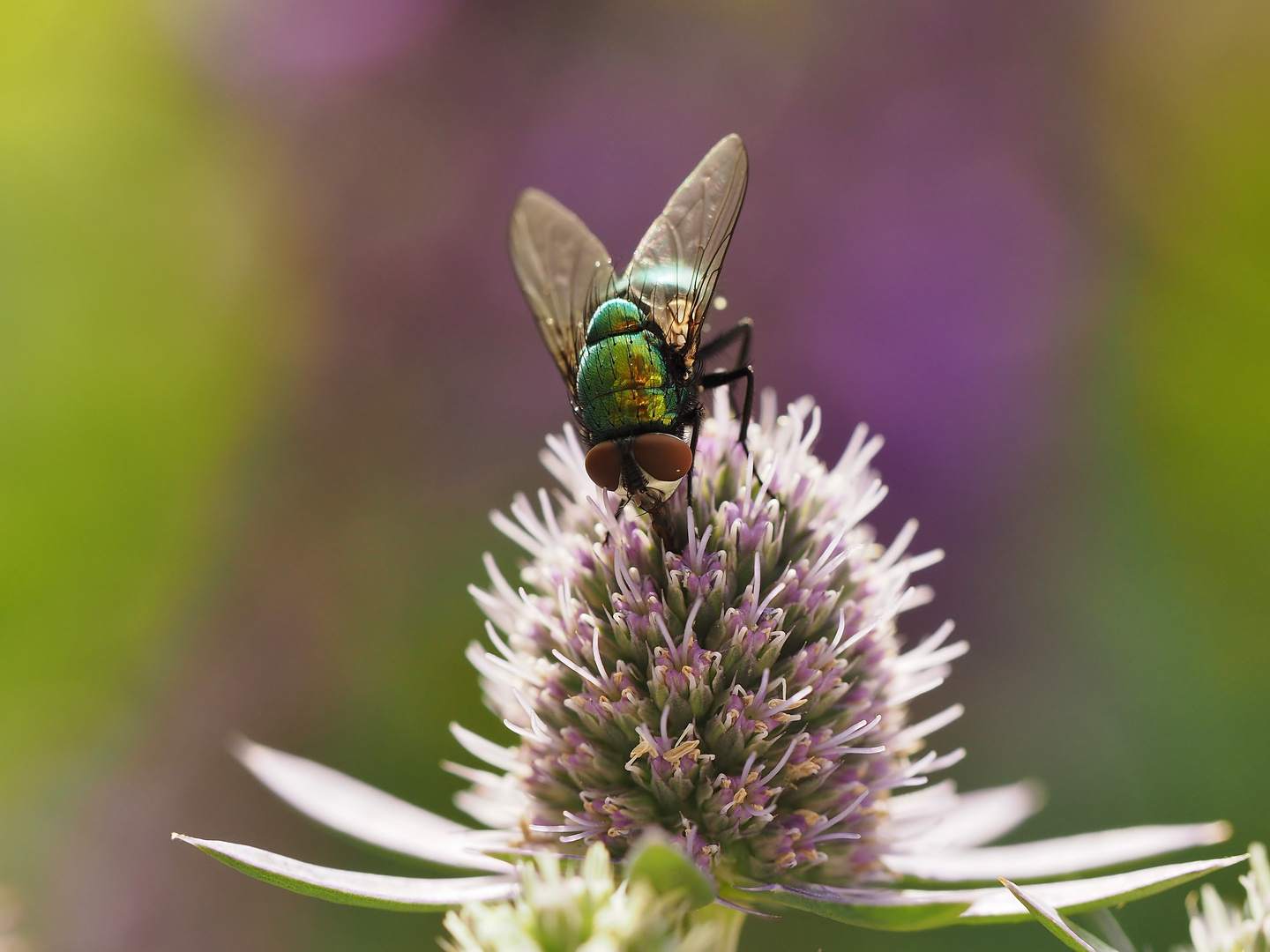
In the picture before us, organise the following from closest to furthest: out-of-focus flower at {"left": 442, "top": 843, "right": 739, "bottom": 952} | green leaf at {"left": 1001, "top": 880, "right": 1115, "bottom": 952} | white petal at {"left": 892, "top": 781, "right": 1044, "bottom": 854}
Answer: out-of-focus flower at {"left": 442, "top": 843, "right": 739, "bottom": 952} → green leaf at {"left": 1001, "top": 880, "right": 1115, "bottom": 952} → white petal at {"left": 892, "top": 781, "right": 1044, "bottom": 854}

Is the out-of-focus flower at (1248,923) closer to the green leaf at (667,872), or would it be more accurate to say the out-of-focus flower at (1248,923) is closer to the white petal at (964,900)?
the white petal at (964,900)

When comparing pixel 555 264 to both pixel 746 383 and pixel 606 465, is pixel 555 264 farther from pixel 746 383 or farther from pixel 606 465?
pixel 606 465

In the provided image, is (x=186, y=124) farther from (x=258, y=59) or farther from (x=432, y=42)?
(x=432, y=42)

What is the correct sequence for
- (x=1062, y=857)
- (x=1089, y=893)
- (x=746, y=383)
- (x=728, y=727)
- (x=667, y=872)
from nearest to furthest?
(x=667, y=872), (x=1089, y=893), (x=728, y=727), (x=1062, y=857), (x=746, y=383)

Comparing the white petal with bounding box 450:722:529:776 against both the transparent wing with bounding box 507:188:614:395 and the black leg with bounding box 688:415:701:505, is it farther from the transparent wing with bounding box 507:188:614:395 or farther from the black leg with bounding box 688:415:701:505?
the transparent wing with bounding box 507:188:614:395

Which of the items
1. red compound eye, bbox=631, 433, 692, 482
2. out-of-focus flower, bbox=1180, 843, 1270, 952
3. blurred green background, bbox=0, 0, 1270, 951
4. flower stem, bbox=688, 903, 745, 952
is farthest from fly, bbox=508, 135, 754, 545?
blurred green background, bbox=0, 0, 1270, 951

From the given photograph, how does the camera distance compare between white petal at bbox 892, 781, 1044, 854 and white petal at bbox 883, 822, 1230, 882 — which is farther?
white petal at bbox 892, 781, 1044, 854

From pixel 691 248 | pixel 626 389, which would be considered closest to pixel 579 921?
pixel 626 389

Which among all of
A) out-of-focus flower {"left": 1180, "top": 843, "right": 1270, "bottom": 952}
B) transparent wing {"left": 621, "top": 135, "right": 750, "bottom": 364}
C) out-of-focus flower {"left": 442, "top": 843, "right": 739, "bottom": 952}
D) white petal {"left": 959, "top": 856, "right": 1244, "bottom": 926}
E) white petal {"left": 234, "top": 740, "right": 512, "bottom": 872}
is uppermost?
transparent wing {"left": 621, "top": 135, "right": 750, "bottom": 364}
